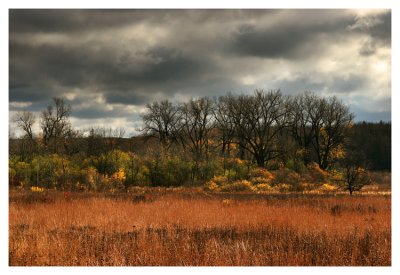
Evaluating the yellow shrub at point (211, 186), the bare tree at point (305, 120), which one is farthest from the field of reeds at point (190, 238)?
the bare tree at point (305, 120)

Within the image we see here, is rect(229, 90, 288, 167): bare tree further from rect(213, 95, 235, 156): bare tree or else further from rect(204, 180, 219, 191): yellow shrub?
rect(204, 180, 219, 191): yellow shrub

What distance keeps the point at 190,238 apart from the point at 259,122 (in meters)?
43.5

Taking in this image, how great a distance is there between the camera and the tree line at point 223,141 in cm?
3962

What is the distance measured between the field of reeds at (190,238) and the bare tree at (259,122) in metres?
36.2

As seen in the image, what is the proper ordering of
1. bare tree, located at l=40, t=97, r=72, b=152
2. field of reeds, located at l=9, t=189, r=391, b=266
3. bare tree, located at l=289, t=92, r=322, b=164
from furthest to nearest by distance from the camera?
bare tree, located at l=289, t=92, r=322, b=164 < bare tree, located at l=40, t=97, r=72, b=152 < field of reeds, located at l=9, t=189, r=391, b=266

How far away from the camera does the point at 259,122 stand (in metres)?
52.3

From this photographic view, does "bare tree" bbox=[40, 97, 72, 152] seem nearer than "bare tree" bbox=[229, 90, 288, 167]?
Yes

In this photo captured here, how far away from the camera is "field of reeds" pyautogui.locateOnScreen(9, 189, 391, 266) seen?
816 centimetres

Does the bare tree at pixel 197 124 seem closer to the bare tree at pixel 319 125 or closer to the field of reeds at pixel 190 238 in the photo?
the bare tree at pixel 319 125

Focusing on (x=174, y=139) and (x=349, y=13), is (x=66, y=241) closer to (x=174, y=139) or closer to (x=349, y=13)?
(x=349, y=13)

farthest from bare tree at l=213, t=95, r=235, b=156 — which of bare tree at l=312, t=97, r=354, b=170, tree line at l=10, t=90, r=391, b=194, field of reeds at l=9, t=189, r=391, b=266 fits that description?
field of reeds at l=9, t=189, r=391, b=266

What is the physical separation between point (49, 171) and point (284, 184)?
22.1 m

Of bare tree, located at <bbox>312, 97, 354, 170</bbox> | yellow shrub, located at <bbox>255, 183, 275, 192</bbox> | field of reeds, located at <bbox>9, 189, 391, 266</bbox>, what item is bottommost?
yellow shrub, located at <bbox>255, 183, 275, 192</bbox>

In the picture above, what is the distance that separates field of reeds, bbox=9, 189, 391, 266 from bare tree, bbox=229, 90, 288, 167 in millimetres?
36199
